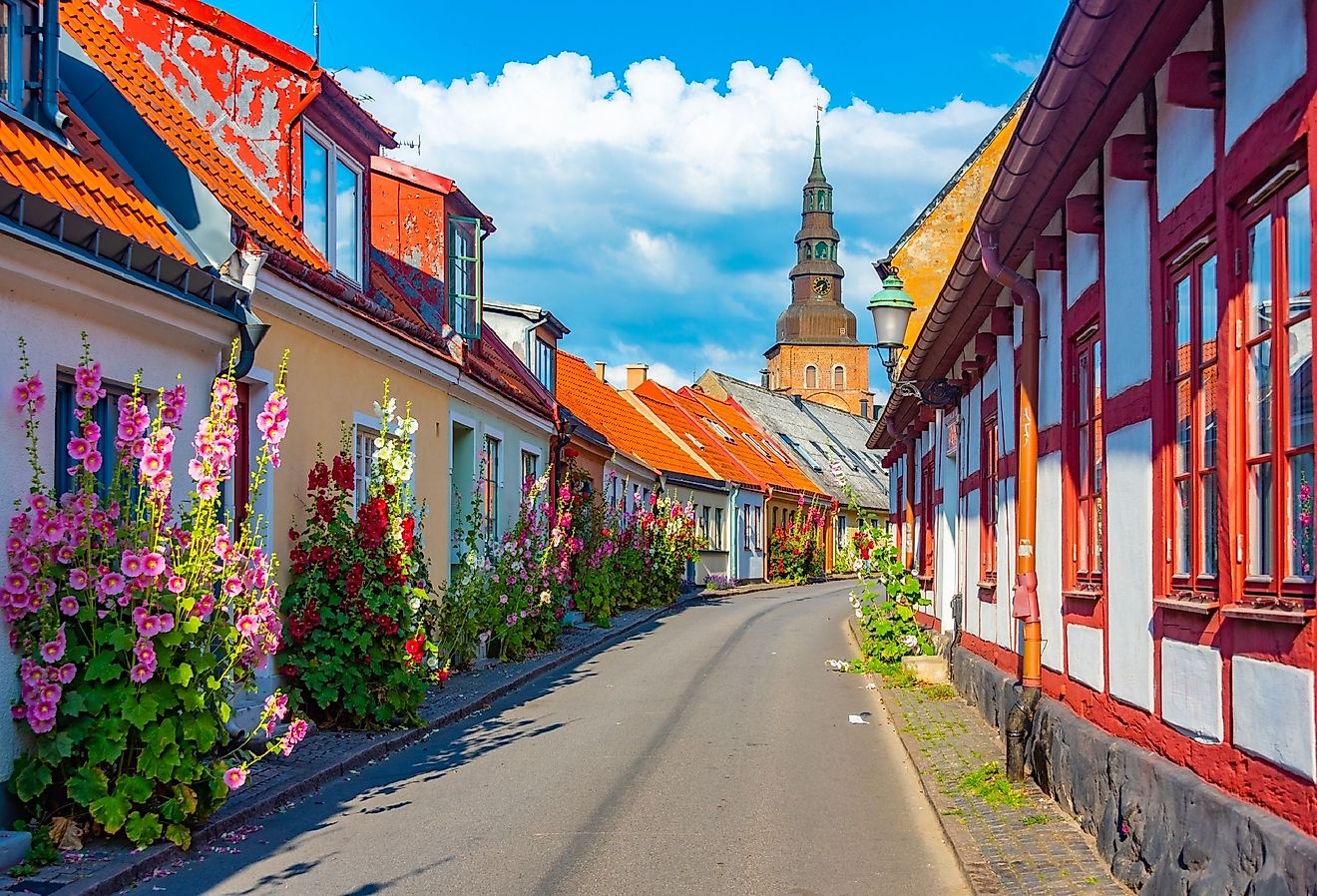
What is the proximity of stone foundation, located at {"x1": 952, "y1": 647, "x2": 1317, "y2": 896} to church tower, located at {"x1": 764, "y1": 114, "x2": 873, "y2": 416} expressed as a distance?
318 ft

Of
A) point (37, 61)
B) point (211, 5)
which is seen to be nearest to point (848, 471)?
point (211, 5)

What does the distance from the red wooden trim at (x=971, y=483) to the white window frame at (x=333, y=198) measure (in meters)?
6.39

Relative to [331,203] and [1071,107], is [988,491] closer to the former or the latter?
[331,203]

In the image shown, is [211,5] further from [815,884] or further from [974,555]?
[815,884]

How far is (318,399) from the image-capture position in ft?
37.8

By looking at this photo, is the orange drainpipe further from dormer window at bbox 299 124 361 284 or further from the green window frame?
the green window frame

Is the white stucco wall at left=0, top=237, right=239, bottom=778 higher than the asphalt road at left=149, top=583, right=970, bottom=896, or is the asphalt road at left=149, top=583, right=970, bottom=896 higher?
the white stucco wall at left=0, top=237, right=239, bottom=778

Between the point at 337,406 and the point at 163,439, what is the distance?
5.08m

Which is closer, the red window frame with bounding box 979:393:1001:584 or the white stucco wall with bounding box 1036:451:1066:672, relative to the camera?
the white stucco wall with bounding box 1036:451:1066:672

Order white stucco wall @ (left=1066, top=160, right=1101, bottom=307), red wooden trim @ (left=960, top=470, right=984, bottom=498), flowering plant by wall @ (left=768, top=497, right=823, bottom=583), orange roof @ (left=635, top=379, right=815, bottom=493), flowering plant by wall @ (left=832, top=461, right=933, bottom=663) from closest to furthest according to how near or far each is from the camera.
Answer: white stucco wall @ (left=1066, top=160, right=1101, bottom=307), red wooden trim @ (left=960, top=470, right=984, bottom=498), flowering plant by wall @ (left=832, top=461, right=933, bottom=663), orange roof @ (left=635, top=379, right=815, bottom=493), flowering plant by wall @ (left=768, top=497, right=823, bottom=583)

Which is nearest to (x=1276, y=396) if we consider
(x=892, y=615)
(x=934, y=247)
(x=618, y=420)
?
(x=892, y=615)

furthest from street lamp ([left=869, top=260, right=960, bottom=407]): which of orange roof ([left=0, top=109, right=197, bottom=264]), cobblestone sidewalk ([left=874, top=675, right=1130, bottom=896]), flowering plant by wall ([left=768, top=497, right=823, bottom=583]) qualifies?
flowering plant by wall ([left=768, top=497, right=823, bottom=583])

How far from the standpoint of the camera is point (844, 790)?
9219 mm

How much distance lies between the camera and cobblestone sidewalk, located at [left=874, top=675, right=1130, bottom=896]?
6414 mm
